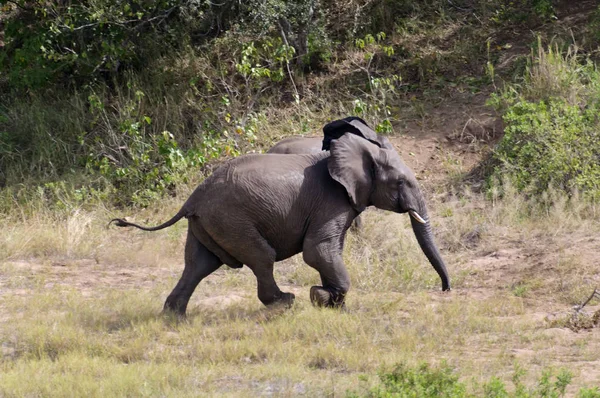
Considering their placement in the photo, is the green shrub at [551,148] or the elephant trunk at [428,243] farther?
the green shrub at [551,148]

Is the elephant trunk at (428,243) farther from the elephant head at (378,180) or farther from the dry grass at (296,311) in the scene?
the dry grass at (296,311)

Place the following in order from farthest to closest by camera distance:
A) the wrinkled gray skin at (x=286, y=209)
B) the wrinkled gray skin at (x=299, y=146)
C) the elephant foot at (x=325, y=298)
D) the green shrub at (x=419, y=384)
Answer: the wrinkled gray skin at (x=299, y=146) → the elephant foot at (x=325, y=298) → the wrinkled gray skin at (x=286, y=209) → the green shrub at (x=419, y=384)

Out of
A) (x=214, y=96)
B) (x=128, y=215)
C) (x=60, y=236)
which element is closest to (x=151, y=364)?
(x=60, y=236)

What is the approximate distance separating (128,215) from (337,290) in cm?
555

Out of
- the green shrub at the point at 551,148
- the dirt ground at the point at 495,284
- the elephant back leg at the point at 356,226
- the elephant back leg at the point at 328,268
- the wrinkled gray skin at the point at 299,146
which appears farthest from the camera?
the green shrub at the point at 551,148

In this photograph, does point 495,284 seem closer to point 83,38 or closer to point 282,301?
point 282,301

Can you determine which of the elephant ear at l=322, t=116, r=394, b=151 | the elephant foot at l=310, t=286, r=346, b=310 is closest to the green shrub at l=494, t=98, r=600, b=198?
the elephant ear at l=322, t=116, r=394, b=151

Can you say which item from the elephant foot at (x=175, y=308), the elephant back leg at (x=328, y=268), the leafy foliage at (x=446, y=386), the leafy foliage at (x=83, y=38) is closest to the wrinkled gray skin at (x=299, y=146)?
the elephant back leg at (x=328, y=268)

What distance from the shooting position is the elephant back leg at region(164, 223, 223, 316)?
29.9ft

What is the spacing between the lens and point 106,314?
935 centimetres

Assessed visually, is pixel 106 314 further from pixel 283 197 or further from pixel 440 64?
pixel 440 64

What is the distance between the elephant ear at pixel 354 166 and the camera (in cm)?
903

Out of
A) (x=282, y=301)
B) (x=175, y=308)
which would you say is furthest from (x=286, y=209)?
(x=175, y=308)

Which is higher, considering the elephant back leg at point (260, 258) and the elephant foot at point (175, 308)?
the elephant back leg at point (260, 258)
